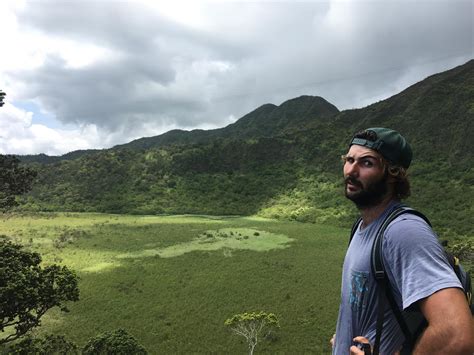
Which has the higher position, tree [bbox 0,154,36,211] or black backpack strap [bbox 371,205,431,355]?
tree [bbox 0,154,36,211]

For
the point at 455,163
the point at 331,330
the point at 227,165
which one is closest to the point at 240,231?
the point at 331,330

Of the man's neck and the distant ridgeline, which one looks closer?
the man's neck

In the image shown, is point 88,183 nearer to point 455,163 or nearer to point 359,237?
point 455,163

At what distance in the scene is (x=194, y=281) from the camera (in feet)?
120

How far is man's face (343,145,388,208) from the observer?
9.09 feet

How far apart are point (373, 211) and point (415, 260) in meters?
0.68

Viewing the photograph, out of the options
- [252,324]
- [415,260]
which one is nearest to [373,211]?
[415,260]

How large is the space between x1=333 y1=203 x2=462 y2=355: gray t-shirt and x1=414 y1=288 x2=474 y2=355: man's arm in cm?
6

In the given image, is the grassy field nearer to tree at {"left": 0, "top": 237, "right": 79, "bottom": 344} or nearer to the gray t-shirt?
tree at {"left": 0, "top": 237, "right": 79, "bottom": 344}

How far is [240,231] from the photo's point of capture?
6369 cm

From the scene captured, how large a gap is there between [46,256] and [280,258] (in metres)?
27.9

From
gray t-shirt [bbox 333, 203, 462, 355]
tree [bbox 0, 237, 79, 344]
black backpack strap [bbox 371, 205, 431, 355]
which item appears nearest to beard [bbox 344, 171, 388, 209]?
gray t-shirt [bbox 333, 203, 462, 355]

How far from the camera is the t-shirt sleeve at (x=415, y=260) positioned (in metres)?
2.17

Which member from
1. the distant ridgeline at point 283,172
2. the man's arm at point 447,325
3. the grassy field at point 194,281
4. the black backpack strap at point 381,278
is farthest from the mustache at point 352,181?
the distant ridgeline at point 283,172
